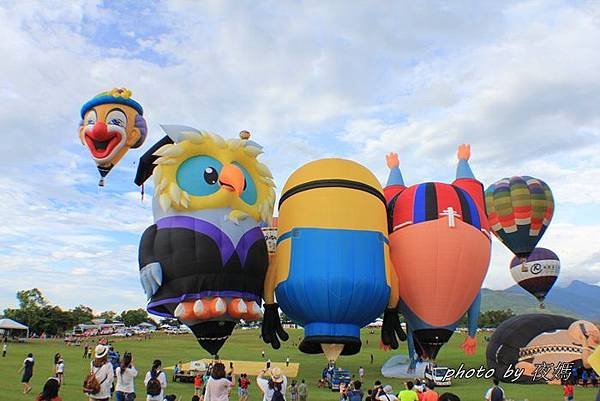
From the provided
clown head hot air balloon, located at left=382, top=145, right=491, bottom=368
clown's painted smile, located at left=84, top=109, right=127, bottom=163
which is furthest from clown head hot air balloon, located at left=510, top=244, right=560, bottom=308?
clown's painted smile, located at left=84, top=109, right=127, bottom=163

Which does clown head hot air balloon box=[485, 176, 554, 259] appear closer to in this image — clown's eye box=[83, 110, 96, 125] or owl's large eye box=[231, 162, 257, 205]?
owl's large eye box=[231, 162, 257, 205]

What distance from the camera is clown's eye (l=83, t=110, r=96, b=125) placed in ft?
45.7

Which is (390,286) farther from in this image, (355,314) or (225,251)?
(225,251)

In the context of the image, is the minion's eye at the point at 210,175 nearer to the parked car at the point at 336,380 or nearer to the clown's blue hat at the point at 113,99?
the clown's blue hat at the point at 113,99

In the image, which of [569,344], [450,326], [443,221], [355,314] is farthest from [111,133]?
[569,344]

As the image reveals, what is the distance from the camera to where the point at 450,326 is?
Result: 1452 cm

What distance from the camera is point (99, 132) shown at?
45.3 ft

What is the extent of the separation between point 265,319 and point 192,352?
26.3 metres

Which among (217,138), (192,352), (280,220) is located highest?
(217,138)

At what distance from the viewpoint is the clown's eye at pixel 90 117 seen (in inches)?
548

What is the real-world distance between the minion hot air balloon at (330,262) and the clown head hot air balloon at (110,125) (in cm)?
425

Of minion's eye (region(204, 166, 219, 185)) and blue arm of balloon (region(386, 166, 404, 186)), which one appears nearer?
minion's eye (region(204, 166, 219, 185))

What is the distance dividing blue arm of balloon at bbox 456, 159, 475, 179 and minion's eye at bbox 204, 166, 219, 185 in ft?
25.7

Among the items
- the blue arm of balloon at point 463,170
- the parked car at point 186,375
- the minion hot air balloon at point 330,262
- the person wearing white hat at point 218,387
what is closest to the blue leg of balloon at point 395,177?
the blue arm of balloon at point 463,170
